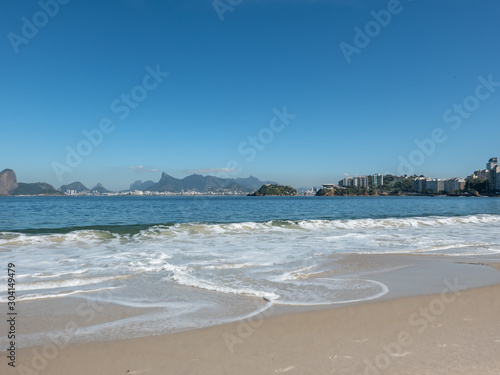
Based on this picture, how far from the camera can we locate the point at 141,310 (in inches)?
232

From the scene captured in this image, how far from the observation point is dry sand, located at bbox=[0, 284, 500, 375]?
12.1 ft

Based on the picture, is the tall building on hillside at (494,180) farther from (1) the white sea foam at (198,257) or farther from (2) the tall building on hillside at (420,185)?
(1) the white sea foam at (198,257)

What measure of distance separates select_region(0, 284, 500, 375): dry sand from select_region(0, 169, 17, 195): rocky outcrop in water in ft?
713

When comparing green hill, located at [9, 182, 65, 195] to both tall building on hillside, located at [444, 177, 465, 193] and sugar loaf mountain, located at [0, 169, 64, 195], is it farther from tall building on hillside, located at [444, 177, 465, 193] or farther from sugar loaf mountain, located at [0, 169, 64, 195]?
tall building on hillside, located at [444, 177, 465, 193]

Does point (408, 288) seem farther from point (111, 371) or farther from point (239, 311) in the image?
point (111, 371)

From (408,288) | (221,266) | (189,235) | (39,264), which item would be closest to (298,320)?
(408,288)

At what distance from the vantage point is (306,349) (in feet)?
13.7

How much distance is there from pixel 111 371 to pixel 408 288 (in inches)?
244

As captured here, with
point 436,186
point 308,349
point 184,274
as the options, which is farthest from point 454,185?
point 308,349

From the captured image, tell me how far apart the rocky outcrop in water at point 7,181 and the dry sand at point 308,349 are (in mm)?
217206

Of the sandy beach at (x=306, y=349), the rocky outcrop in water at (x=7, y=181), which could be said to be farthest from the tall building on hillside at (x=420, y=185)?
the rocky outcrop in water at (x=7, y=181)

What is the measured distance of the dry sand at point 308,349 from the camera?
3.70 m

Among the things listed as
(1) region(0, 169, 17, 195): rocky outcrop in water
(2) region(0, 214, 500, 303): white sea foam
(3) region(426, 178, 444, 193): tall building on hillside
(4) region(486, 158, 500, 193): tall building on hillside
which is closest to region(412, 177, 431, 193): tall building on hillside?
(3) region(426, 178, 444, 193): tall building on hillside

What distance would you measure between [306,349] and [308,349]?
2 centimetres
